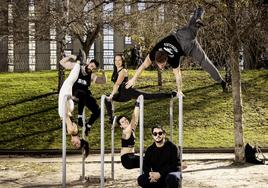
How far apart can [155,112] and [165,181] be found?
13.3 m

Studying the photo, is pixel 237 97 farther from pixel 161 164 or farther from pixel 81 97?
pixel 161 164

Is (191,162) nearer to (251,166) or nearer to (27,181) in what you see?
(251,166)

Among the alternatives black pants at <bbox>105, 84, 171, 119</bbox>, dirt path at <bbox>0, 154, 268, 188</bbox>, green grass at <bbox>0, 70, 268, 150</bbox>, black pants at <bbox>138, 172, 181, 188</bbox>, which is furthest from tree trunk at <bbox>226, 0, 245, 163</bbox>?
black pants at <bbox>138, 172, 181, 188</bbox>

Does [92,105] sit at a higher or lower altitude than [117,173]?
higher

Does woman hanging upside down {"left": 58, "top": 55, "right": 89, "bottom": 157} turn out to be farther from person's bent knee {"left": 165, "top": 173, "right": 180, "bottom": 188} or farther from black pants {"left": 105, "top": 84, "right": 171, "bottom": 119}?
person's bent knee {"left": 165, "top": 173, "right": 180, "bottom": 188}

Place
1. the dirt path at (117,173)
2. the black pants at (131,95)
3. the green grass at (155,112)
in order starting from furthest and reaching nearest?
the green grass at (155,112) < the dirt path at (117,173) < the black pants at (131,95)

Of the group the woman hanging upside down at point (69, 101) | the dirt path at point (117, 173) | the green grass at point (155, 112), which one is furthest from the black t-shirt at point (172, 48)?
the green grass at point (155, 112)

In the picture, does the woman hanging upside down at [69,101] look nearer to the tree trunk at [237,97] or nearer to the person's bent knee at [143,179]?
the person's bent knee at [143,179]

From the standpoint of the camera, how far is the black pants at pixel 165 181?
29.3 ft

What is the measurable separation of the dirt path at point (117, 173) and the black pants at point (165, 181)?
9.71 feet

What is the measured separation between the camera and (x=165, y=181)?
9.10m

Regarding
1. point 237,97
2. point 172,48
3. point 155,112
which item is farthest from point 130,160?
point 155,112

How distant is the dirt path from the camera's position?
12477 mm

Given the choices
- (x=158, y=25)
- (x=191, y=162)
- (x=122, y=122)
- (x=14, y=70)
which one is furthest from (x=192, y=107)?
(x=14, y=70)
